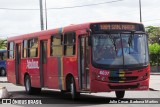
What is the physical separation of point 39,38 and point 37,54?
0.79 m

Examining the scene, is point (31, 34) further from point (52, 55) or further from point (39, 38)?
point (52, 55)

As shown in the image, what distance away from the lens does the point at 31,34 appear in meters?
23.8

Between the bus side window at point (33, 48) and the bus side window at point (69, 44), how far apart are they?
358cm

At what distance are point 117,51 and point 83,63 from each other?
54.5 inches

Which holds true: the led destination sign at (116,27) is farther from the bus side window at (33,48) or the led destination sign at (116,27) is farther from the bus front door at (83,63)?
the bus side window at (33,48)

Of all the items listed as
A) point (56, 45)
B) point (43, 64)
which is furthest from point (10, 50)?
point (56, 45)

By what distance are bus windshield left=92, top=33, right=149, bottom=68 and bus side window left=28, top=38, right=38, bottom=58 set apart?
6132 mm

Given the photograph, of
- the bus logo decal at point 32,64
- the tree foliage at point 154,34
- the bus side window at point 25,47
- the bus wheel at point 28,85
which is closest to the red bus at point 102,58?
the bus logo decal at point 32,64

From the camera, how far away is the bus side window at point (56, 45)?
2017cm

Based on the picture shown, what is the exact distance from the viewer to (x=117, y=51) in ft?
57.2

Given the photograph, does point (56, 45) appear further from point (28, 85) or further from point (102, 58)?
point (28, 85)

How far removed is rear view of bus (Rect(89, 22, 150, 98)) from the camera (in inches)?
678

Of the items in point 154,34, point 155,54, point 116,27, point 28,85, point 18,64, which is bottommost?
point 28,85

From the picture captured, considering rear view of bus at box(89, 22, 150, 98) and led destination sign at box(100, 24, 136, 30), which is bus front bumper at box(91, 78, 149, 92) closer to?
A: rear view of bus at box(89, 22, 150, 98)
